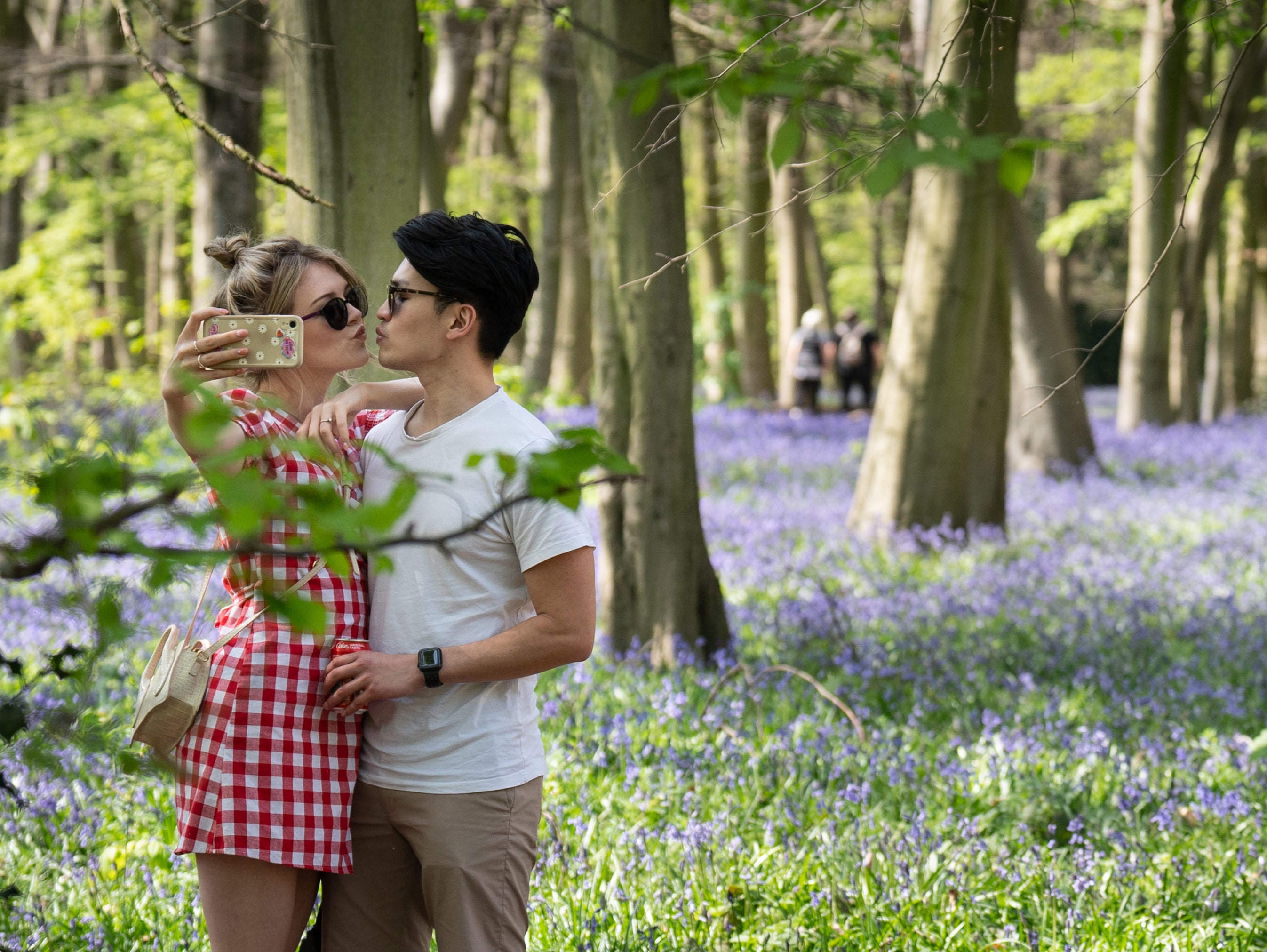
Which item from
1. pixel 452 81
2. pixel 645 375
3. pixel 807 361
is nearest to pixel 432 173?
pixel 452 81

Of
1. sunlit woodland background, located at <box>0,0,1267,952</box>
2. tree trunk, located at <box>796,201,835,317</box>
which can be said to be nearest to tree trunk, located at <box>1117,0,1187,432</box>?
sunlit woodland background, located at <box>0,0,1267,952</box>

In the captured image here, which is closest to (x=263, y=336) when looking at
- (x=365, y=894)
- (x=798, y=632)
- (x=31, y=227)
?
(x=365, y=894)

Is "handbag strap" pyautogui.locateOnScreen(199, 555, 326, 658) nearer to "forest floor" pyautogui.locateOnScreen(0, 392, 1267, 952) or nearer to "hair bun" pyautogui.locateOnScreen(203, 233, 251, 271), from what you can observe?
"forest floor" pyautogui.locateOnScreen(0, 392, 1267, 952)

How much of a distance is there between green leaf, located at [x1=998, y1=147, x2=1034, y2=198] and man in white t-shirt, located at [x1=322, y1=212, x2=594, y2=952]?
91 centimetres

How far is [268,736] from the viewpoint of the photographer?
2.06 m

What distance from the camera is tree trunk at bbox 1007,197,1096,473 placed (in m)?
11.9

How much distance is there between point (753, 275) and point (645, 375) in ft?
43.1

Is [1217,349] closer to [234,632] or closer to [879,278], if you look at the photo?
[879,278]

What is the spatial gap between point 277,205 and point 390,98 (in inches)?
342

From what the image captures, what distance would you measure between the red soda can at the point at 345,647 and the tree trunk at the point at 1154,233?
43.0ft

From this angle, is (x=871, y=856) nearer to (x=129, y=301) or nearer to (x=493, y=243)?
(x=493, y=243)

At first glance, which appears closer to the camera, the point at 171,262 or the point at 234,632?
the point at 234,632

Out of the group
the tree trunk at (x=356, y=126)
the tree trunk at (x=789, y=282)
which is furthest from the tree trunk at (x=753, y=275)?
the tree trunk at (x=356, y=126)

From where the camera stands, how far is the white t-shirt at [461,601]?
209 cm
